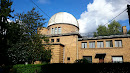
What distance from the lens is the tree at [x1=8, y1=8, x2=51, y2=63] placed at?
1406 cm

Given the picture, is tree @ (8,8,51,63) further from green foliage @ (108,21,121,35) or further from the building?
green foliage @ (108,21,121,35)

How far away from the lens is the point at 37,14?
55.8 feet

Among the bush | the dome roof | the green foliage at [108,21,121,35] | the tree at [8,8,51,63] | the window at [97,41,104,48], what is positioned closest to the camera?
the bush

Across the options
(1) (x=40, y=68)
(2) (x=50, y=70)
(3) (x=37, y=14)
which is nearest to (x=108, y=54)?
(2) (x=50, y=70)

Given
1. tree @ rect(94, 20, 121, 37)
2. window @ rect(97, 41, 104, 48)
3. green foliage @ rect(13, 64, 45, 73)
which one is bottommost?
green foliage @ rect(13, 64, 45, 73)

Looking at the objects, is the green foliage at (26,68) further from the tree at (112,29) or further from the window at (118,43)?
the tree at (112,29)

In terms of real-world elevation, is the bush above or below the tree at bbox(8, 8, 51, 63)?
below

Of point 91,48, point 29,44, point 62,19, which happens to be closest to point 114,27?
point 62,19

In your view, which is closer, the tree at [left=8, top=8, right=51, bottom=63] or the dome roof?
the tree at [left=8, top=8, right=51, bottom=63]

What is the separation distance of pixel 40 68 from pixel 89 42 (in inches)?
542

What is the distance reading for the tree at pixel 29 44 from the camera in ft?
46.1

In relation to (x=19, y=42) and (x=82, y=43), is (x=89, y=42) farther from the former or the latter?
(x=19, y=42)

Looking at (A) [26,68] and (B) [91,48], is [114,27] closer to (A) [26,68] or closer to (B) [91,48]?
(B) [91,48]

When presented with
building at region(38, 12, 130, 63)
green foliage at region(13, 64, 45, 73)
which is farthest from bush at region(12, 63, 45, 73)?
building at region(38, 12, 130, 63)
